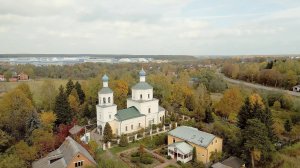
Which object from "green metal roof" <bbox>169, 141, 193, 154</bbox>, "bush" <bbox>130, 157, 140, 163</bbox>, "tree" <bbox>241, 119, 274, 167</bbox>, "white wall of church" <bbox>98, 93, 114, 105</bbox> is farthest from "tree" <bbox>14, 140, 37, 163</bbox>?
"tree" <bbox>241, 119, 274, 167</bbox>

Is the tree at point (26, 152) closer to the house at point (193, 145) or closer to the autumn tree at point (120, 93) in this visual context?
the house at point (193, 145)

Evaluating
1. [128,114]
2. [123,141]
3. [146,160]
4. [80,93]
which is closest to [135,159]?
[146,160]

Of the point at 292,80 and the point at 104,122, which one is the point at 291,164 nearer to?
the point at 104,122

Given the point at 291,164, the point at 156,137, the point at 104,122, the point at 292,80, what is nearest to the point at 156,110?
the point at 156,137

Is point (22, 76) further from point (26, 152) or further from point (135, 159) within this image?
point (135, 159)

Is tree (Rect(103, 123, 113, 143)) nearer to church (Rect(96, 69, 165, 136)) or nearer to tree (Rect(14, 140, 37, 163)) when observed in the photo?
church (Rect(96, 69, 165, 136))

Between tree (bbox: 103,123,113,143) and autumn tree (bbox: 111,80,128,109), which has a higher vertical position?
autumn tree (bbox: 111,80,128,109)
